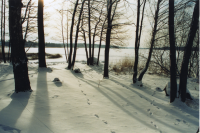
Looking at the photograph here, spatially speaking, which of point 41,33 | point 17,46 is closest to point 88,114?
point 17,46

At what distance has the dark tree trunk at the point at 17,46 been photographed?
3615mm

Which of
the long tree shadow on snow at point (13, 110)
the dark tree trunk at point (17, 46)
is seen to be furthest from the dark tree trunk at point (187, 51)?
the dark tree trunk at point (17, 46)

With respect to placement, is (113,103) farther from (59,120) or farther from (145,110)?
(59,120)

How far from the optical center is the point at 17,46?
3719mm

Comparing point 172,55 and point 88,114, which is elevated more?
point 172,55

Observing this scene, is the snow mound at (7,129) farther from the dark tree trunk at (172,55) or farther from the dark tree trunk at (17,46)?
the dark tree trunk at (172,55)

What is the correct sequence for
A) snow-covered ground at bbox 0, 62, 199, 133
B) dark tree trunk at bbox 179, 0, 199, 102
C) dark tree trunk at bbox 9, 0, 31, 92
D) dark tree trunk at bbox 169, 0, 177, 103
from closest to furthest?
snow-covered ground at bbox 0, 62, 199, 133, dark tree trunk at bbox 9, 0, 31, 92, dark tree trunk at bbox 179, 0, 199, 102, dark tree trunk at bbox 169, 0, 177, 103

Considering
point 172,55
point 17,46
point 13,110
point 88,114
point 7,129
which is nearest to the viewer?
point 7,129

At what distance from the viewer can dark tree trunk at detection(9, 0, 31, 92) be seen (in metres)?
3.62

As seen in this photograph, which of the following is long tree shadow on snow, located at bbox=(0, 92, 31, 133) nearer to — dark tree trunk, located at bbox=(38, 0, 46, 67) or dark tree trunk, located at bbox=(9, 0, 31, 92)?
dark tree trunk, located at bbox=(9, 0, 31, 92)

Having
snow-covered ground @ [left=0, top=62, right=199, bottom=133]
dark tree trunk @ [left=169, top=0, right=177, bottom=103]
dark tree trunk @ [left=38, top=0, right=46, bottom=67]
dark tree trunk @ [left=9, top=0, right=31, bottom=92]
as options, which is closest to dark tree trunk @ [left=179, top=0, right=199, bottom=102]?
dark tree trunk @ [left=169, top=0, right=177, bottom=103]

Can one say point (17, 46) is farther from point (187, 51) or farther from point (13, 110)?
point (187, 51)

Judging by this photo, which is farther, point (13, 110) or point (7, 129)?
point (13, 110)

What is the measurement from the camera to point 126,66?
14.4m
